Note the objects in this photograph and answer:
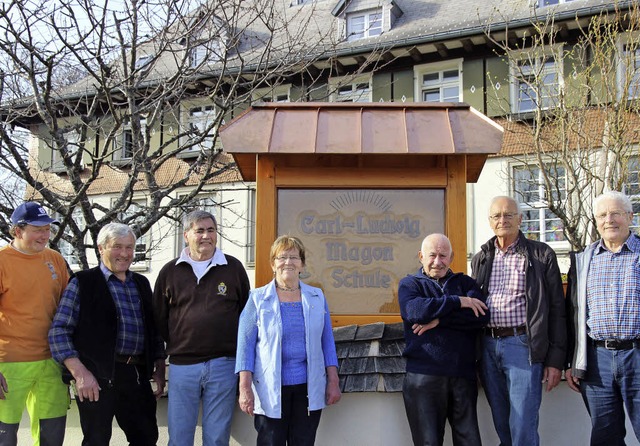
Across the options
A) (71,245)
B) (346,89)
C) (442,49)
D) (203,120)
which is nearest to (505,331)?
(71,245)

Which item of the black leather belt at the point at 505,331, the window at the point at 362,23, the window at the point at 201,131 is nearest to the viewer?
the black leather belt at the point at 505,331

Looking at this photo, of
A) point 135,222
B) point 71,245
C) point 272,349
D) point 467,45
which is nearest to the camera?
point 272,349

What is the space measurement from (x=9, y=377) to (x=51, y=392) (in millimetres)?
252

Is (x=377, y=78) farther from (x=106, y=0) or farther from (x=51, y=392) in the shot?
(x=51, y=392)

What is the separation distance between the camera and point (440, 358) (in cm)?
359

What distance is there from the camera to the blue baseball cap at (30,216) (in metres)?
4.07

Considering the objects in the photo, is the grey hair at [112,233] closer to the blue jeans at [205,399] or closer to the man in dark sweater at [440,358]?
the blue jeans at [205,399]

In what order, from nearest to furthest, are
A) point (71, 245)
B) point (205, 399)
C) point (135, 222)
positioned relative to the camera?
1. point (205, 399)
2. point (71, 245)
3. point (135, 222)

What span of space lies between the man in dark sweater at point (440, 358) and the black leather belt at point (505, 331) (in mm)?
126

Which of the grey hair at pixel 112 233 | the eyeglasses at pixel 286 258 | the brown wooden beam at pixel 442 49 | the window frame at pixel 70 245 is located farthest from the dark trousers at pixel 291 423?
the brown wooden beam at pixel 442 49

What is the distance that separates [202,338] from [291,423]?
2.30ft

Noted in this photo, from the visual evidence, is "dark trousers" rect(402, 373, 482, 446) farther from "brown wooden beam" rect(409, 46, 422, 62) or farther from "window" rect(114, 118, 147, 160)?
"brown wooden beam" rect(409, 46, 422, 62)

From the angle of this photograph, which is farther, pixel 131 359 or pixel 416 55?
pixel 416 55

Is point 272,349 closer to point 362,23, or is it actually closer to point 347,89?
point 347,89
